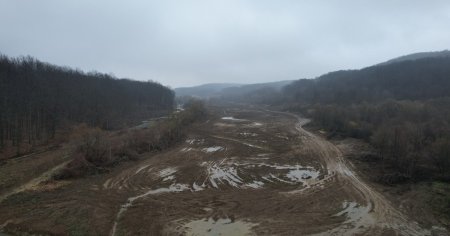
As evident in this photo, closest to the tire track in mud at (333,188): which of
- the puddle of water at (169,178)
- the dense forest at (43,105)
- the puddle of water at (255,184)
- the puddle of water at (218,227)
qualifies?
the puddle of water at (169,178)

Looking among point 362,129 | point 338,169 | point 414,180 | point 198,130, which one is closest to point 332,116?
point 362,129

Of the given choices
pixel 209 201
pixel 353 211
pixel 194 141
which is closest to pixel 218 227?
pixel 209 201

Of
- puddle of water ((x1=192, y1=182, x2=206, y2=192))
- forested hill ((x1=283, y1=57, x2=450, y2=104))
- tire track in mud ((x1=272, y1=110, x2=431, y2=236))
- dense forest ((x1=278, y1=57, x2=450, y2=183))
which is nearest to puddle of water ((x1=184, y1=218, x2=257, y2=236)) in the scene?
tire track in mud ((x1=272, y1=110, x2=431, y2=236))

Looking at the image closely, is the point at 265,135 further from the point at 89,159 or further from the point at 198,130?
the point at 89,159

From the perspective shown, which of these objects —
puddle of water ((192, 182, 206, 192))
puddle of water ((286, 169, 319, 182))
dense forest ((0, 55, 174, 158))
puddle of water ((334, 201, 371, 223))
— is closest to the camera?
puddle of water ((334, 201, 371, 223))

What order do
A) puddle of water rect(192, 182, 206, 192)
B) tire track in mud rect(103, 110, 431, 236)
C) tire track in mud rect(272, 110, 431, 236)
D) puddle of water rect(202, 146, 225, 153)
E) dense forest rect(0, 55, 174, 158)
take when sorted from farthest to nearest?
dense forest rect(0, 55, 174, 158)
puddle of water rect(202, 146, 225, 153)
puddle of water rect(192, 182, 206, 192)
tire track in mud rect(103, 110, 431, 236)
tire track in mud rect(272, 110, 431, 236)

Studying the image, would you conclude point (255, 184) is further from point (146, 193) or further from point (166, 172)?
point (166, 172)

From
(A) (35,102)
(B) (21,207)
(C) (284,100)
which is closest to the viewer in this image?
(B) (21,207)

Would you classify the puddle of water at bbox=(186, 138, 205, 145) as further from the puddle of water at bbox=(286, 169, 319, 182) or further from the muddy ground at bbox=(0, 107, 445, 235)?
the puddle of water at bbox=(286, 169, 319, 182)
